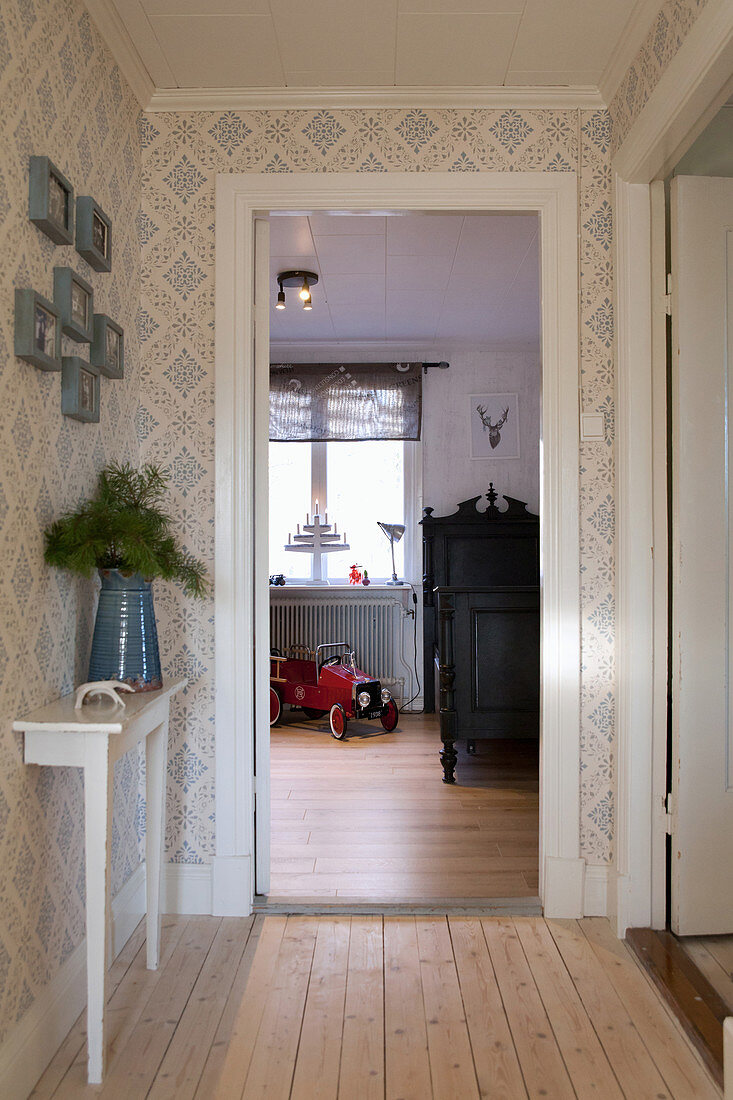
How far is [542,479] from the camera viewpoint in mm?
2592

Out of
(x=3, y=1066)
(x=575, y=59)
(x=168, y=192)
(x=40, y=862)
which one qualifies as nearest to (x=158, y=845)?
(x=40, y=862)

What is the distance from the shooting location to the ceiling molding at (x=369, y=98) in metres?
2.54

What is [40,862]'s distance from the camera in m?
1.81

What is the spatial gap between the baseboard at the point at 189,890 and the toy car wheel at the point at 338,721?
248cm

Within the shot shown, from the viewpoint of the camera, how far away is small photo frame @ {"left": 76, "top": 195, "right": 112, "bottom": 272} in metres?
2.01

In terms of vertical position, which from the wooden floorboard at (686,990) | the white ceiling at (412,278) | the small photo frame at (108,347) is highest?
the white ceiling at (412,278)

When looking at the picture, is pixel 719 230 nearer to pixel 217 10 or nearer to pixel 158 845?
pixel 217 10

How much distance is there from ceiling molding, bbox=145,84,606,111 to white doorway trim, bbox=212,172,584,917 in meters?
0.23

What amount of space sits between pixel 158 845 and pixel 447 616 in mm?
2047

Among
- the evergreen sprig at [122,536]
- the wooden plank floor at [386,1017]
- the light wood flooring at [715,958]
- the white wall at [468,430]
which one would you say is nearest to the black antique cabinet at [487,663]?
the wooden plank floor at [386,1017]

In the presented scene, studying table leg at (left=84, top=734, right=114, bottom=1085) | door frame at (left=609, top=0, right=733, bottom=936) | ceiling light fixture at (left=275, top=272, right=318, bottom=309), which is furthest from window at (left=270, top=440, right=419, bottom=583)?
table leg at (left=84, top=734, right=114, bottom=1085)

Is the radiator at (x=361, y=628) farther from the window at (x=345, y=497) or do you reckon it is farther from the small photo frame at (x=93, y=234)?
the small photo frame at (x=93, y=234)

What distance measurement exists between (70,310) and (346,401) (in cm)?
399

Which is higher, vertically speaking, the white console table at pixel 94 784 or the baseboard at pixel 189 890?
the white console table at pixel 94 784
